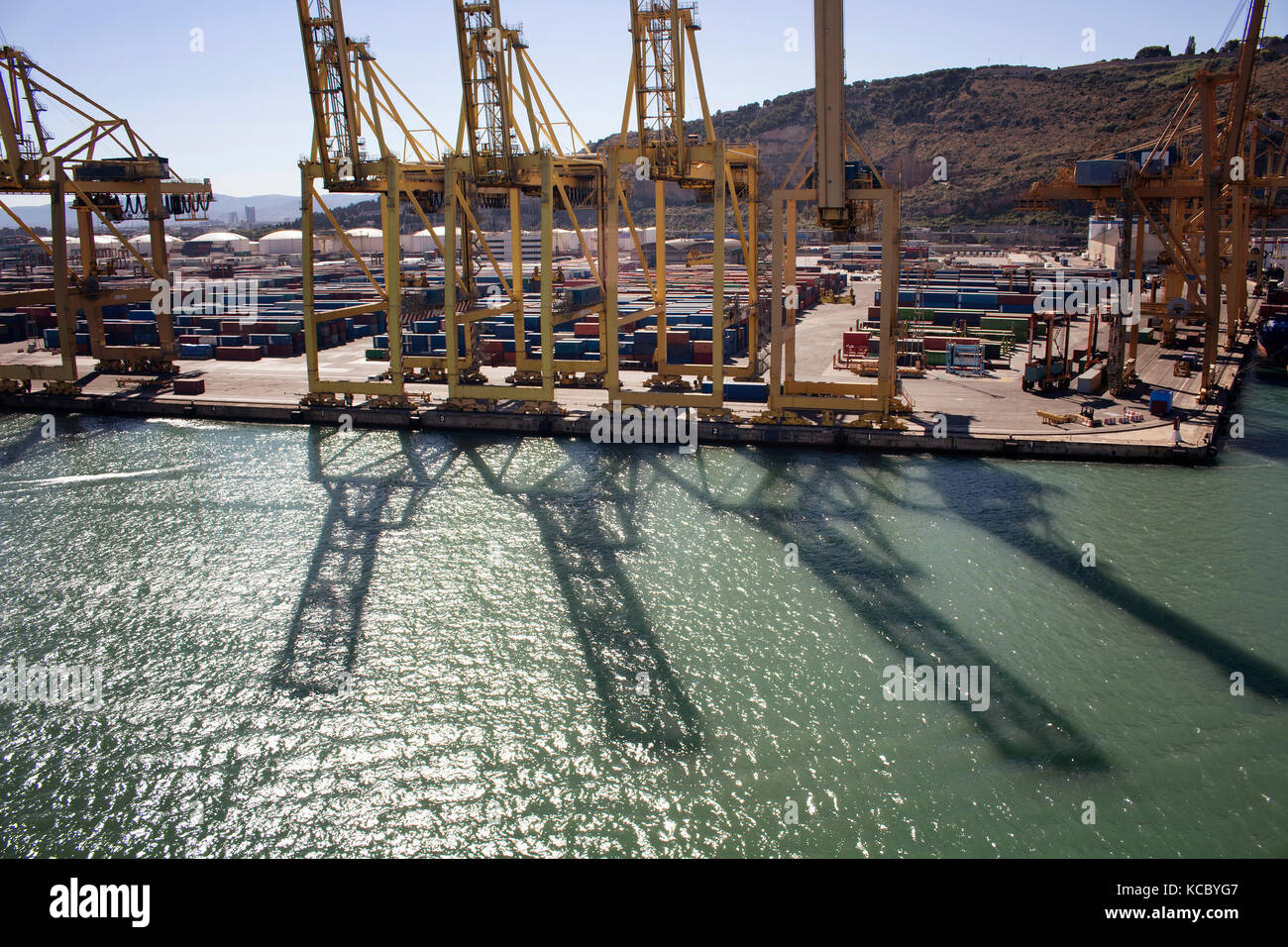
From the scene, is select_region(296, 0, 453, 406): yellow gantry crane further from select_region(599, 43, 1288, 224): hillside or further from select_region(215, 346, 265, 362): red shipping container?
select_region(599, 43, 1288, 224): hillside

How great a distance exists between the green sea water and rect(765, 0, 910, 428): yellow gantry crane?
306 centimetres

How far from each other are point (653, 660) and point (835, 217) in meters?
15.0

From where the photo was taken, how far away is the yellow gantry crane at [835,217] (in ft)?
75.1

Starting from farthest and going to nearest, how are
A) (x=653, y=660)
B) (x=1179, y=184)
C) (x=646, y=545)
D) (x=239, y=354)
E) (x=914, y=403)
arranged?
(x=239, y=354) < (x=1179, y=184) < (x=914, y=403) < (x=646, y=545) < (x=653, y=660)

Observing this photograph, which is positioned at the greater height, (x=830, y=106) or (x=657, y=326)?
Answer: (x=830, y=106)

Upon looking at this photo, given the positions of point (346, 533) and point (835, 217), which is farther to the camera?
point (835, 217)

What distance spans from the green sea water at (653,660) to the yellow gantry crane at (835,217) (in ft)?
10.0

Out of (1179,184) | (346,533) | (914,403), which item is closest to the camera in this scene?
(346,533)

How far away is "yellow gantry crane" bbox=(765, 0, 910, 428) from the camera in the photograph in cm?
2289

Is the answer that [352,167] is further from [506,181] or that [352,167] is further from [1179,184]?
[1179,184]

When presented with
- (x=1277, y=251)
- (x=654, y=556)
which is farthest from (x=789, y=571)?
(x=1277, y=251)

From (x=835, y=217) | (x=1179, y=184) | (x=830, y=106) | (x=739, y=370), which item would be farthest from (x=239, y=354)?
(x=1179, y=184)

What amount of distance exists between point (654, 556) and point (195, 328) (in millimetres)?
37063

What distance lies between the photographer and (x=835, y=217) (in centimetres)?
2452
